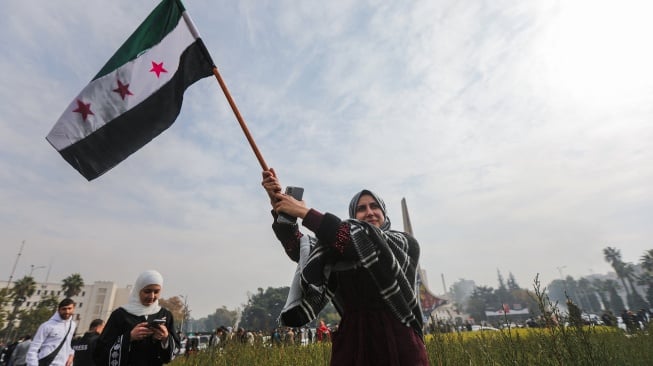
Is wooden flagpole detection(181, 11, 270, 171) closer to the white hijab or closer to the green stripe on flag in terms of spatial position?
the green stripe on flag

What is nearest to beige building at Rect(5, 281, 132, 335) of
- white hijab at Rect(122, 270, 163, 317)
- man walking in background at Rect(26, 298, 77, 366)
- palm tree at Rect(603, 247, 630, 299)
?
man walking in background at Rect(26, 298, 77, 366)

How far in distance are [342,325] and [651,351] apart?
22.6 ft

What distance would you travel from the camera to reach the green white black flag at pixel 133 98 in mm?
2855

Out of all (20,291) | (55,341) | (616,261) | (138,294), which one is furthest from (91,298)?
(616,261)

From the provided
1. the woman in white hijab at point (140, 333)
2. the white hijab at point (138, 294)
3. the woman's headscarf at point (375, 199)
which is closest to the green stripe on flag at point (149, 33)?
the white hijab at point (138, 294)

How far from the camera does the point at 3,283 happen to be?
225 ft

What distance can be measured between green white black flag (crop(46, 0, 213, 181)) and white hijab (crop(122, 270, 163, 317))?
999 millimetres

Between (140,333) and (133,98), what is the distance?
1.98 meters

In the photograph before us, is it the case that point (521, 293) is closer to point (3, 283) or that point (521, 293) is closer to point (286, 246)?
point (286, 246)

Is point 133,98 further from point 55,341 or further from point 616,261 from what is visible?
point 616,261

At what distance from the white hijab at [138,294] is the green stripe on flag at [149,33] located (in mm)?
1861

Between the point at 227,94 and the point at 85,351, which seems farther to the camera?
the point at 85,351

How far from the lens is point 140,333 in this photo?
8.66 ft

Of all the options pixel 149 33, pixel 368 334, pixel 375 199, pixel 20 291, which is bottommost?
pixel 368 334
